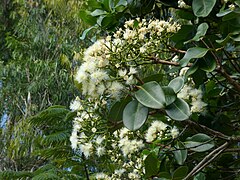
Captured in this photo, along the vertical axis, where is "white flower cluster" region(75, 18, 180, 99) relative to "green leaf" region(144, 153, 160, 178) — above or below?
above

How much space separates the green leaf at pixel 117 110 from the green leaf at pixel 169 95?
0.06 meters

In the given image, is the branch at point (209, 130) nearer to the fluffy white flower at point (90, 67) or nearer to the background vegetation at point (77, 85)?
the background vegetation at point (77, 85)

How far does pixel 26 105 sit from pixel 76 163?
2.73 m

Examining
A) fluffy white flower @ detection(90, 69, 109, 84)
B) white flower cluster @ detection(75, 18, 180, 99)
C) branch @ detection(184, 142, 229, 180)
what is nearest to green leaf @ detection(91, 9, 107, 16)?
white flower cluster @ detection(75, 18, 180, 99)

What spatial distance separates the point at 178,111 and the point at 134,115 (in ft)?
0.21

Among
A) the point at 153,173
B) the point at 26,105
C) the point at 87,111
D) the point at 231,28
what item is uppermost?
the point at 231,28

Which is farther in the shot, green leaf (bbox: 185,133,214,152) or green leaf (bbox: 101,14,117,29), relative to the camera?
green leaf (bbox: 101,14,117,29)

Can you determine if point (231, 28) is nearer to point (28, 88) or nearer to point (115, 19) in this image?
point (115, 19)

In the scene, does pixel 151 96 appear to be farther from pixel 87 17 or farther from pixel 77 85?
pixel 87 17

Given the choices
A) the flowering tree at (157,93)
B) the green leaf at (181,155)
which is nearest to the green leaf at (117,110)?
the flowering tree at (157,93)

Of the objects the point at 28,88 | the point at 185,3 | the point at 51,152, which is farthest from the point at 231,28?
the point at 28,88

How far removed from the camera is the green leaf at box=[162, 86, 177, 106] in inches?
Result: 24.1

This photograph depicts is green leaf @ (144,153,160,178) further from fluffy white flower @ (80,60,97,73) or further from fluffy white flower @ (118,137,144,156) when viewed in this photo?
fluffy white flower @ (80,60,97,73)

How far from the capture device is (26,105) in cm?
452
